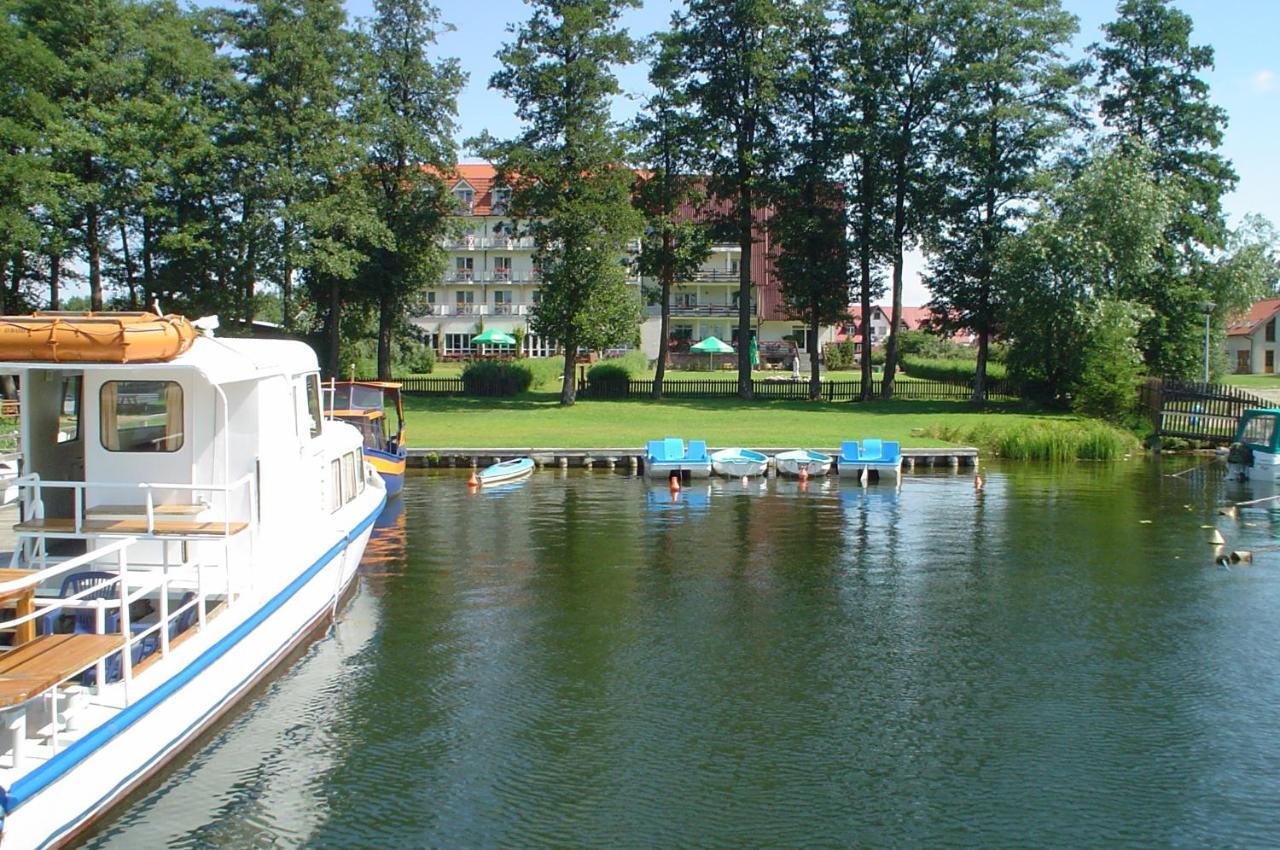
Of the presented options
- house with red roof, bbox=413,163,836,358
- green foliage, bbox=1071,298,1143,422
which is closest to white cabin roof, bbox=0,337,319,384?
green foliage, bbox=1071,298,1143,422

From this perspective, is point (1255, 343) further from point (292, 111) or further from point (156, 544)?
point (156, 544)


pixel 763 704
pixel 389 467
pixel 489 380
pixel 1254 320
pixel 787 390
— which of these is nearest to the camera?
pixel 763 704

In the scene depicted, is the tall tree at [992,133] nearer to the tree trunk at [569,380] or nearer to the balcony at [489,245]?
the tree trunk at [569,380]

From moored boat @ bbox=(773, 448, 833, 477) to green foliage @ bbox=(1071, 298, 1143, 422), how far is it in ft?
53.1

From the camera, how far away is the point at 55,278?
50250 millimetres

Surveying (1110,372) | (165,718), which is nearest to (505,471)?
(165,718)

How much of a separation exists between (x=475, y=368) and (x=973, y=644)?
4522cm

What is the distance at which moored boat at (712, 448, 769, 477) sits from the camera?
122 feet

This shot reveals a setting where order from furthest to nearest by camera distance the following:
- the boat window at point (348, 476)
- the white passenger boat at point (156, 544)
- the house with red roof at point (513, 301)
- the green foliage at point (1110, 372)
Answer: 1. the house with red roof at point (513, 301)
2. the green foliage at point (1110, 372)
3. the boat window at point (348, 476)
4. the white passenger boat at point (156, 544)

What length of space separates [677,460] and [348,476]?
16.8m

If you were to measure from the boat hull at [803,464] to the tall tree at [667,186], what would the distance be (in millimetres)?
21776

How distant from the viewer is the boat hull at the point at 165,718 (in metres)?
9.40

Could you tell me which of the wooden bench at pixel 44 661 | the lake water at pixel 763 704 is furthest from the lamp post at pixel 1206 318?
the wooden bench at pixel 44 661

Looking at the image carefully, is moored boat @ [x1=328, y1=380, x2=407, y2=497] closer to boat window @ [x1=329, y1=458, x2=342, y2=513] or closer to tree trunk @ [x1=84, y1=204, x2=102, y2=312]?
boat window @ [x1=329, y1=458, x2=342, y2=513]
